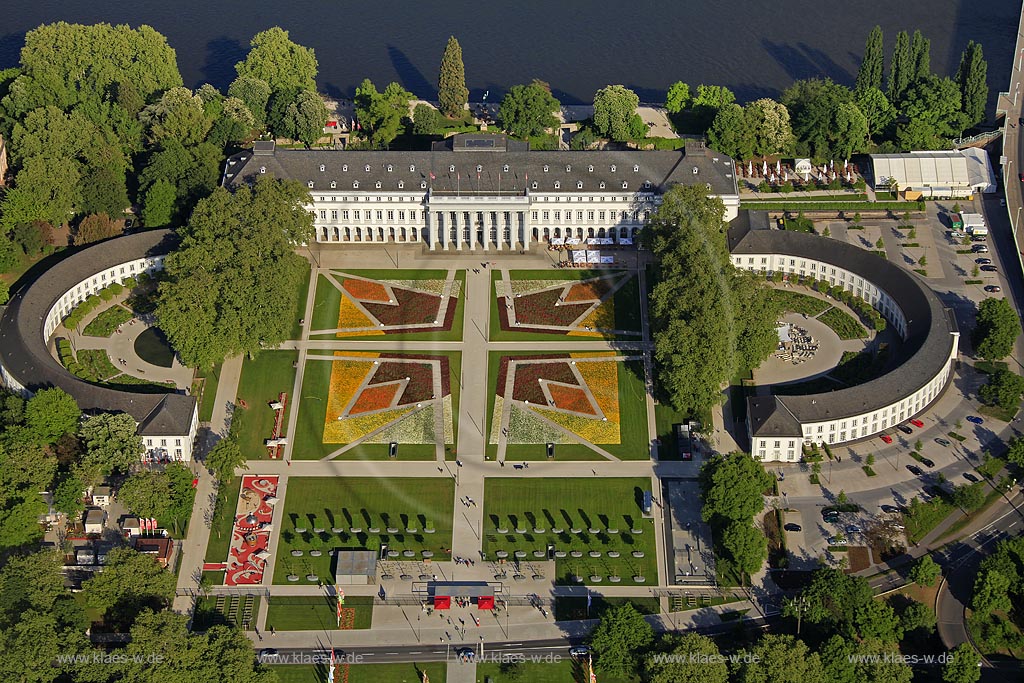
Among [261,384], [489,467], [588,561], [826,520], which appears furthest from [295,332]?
[826,520]

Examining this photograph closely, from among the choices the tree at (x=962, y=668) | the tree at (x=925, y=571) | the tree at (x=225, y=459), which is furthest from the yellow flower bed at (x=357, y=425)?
the tree at (x=962, y=668)

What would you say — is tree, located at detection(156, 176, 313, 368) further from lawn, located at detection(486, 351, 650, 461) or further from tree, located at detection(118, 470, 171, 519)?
lawn, located at detection(486, 351, 650, 461)

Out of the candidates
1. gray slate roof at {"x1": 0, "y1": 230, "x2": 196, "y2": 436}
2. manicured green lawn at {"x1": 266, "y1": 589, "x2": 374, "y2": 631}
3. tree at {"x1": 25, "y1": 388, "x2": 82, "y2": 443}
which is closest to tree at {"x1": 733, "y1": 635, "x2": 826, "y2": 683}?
manicured green lawn at {"x1": 266, "y1": 589, "x2": 374, "y2": 631}

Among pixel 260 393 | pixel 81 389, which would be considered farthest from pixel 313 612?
pixel 81 389

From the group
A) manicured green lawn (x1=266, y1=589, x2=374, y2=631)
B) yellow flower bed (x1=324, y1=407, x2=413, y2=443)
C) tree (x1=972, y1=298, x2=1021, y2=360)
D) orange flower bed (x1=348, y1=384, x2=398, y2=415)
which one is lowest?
manicured green lawn (x1=266, y1=589, x2=374, y2=631)

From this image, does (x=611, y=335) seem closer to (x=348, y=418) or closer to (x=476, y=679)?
(x=348, y=418)
